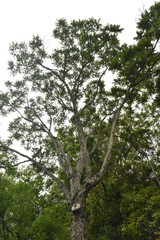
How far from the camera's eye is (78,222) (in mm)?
5121

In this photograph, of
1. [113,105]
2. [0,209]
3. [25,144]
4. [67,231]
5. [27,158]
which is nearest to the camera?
[27,158]

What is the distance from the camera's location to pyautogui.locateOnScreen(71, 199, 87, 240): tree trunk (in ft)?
16.0

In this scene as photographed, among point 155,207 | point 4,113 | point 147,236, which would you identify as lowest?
point 147,236

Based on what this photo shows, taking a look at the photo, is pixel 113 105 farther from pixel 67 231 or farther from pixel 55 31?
pixel 67 231

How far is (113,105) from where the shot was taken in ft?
29.5

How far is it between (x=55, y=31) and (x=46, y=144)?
565cm

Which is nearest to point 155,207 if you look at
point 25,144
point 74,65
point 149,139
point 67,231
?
point 149,139

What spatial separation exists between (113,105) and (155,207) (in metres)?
4.86

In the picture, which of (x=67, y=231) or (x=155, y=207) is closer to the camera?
(x=155, y=207)

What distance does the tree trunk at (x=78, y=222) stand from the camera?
489cm

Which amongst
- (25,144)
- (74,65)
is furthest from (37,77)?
(25,144)

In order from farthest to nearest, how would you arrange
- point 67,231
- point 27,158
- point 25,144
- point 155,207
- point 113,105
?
point 67,231, point 25,144, point 113,105, point 155,207, point 27,158

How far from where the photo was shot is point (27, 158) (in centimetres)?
732

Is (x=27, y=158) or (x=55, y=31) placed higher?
(x=55, y=31)
